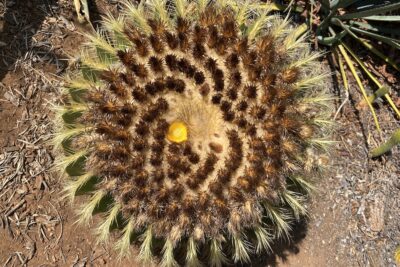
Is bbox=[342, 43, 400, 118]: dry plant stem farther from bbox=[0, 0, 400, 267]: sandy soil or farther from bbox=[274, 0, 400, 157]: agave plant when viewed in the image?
bbox=[0, 0, 400, 267]: sandy soil

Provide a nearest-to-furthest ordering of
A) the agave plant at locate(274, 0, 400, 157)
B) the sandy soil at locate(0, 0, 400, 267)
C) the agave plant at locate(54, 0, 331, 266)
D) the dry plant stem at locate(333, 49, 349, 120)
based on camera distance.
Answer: the agave plant at locate(54, 0, 331, 266)
the sandy soil at locate(0, 0, 400, 267)
the agave plant at locate(274, 0, 400, 157)
the dry plant stem at locate(333, 49, 349, 120)

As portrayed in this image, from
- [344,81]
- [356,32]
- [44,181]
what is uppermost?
[356,32]

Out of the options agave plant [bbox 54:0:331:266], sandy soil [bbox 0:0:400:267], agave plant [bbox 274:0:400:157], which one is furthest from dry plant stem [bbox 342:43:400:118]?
agave plant [bbox 54:0:331:266]

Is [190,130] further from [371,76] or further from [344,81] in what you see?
[371,76]

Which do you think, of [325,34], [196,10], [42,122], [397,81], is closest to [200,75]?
[196,10]

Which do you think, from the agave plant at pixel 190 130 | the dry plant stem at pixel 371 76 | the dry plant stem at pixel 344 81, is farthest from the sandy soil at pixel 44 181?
the agave plant at pixel 190 130

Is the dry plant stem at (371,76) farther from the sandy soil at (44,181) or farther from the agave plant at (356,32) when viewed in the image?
the sandy soil at (44,181)

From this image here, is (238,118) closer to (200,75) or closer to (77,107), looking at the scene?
(200,75)

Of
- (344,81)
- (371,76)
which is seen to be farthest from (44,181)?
(371,76)
